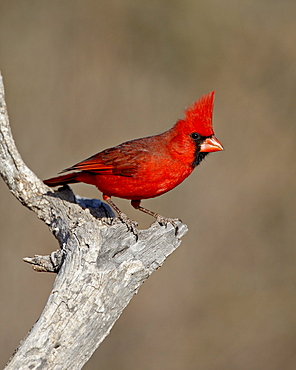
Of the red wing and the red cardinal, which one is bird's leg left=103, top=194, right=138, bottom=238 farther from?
the red wing

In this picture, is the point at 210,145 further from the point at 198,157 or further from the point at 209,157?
the point at 209,157

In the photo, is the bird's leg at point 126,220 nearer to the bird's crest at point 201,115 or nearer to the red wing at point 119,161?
the red wing at point 119,161

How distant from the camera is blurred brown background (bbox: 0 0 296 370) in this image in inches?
230

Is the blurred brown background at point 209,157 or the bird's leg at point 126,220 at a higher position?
the blurred brown background at point 209,157

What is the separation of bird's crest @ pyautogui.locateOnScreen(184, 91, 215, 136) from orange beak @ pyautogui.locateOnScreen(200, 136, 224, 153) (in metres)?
0.04

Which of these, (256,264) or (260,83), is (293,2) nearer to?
(260,83)

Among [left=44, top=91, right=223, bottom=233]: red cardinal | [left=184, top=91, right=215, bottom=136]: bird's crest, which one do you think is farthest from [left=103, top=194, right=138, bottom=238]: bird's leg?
[left=184, top=91, right=215, bottom=136]: bird's crest

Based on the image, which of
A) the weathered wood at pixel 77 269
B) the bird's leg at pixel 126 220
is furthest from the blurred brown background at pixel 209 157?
the weathered wood at pixel 77 269

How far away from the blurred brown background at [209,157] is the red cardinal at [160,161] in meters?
1.73

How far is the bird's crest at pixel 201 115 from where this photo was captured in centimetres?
392

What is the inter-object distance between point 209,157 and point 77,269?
3330mm

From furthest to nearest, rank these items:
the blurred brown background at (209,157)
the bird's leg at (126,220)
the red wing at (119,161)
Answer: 1. the blurred brown background at (209,157)
2. the red wing at (119,161)
3. the bird's leg at (126,220)

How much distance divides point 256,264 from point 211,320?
0.68m

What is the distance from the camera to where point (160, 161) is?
4016mm
